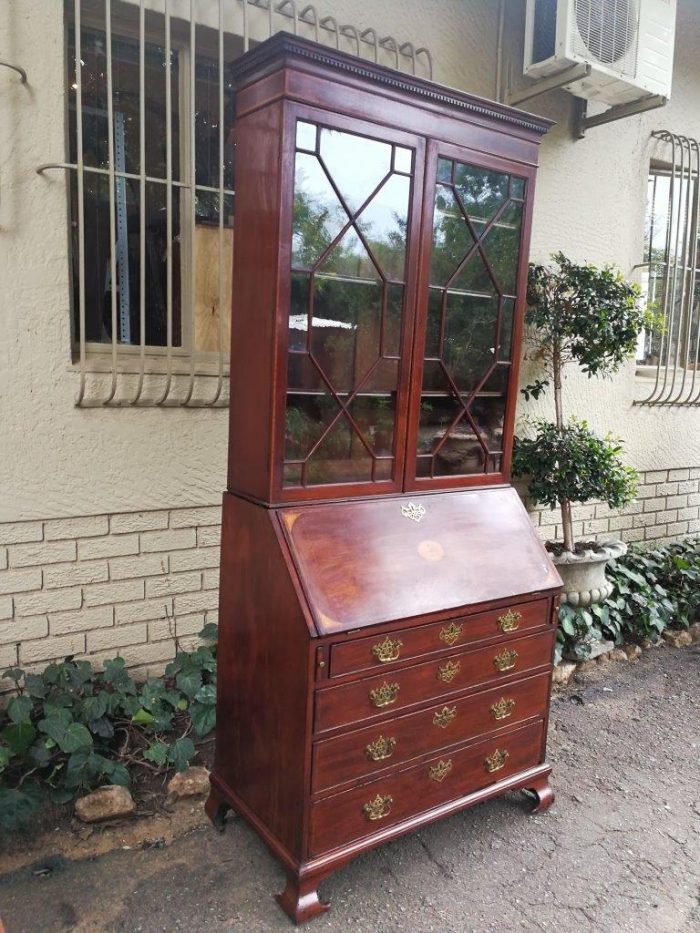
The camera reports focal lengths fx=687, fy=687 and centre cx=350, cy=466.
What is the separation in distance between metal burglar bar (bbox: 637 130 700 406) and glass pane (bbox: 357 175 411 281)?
2.31 m

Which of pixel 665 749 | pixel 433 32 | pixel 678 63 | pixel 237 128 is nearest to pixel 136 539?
pixel 237 128

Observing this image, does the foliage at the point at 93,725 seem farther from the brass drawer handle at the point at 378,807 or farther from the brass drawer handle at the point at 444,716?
the brass drawer handle at the point at 444,716

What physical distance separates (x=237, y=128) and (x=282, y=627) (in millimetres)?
1416

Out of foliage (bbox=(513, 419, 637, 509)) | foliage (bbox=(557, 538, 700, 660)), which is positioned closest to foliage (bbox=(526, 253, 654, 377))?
foliage (bbox=(513, 419, 637, 509))

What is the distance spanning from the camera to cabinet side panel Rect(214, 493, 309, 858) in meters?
1.81

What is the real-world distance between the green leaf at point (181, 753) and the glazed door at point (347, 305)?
3.39 feet

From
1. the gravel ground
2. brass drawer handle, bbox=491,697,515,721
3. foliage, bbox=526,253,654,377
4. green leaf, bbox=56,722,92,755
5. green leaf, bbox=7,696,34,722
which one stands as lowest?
the gravel ground

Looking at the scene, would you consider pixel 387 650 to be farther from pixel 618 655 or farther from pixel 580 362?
pixel 618 655

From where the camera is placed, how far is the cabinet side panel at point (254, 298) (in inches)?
71.6

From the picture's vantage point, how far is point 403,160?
1.98 m

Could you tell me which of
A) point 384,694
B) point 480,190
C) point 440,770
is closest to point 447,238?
point 480,190

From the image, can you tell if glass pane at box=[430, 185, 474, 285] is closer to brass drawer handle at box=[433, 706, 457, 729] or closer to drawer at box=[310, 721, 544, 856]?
brass drawer handle at box=[433, 706, 457, 729]

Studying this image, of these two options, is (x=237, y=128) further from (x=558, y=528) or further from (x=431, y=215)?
(x=558, y=528)

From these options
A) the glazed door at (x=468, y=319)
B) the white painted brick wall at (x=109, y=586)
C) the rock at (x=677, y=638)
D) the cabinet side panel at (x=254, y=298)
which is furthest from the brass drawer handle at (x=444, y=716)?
the rock at (x=677, y=638)
